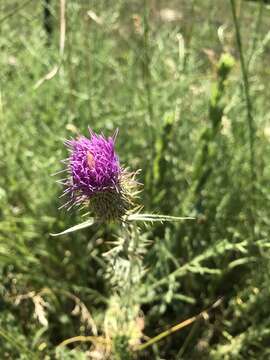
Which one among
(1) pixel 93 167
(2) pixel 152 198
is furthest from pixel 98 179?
(2) pixel 152 198

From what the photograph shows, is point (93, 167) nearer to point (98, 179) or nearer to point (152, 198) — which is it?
point (98, 179)

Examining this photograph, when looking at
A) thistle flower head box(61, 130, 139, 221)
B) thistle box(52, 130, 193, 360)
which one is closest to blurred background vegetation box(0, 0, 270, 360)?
thistle box(52, 130, 193, 360)

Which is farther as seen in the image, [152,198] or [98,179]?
[152,198]

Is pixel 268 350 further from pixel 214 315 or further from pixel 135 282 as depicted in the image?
pixel 135 282

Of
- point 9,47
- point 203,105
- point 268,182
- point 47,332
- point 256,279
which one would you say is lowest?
point 47,332

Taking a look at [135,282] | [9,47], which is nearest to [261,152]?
[135,282]

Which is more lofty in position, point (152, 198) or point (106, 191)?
point (106, 191)
